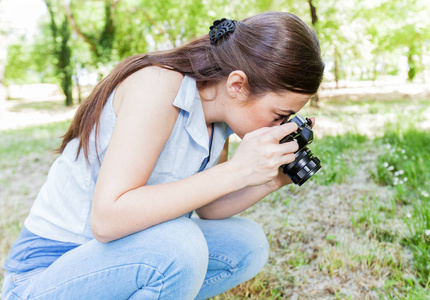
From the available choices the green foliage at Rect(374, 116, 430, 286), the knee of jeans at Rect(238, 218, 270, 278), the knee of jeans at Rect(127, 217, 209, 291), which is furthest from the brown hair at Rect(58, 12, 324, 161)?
the green foliage at Rect(374, 116, 430, 286)

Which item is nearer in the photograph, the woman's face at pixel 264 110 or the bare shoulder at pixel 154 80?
the bare shoulder at pixel 154 80

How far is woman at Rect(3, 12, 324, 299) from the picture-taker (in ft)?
3.39

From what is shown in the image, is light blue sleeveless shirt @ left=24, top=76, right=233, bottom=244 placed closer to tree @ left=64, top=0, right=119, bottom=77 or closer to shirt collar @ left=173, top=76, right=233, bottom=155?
shirt collar @ left=173, top=76, right=233, bottom=155

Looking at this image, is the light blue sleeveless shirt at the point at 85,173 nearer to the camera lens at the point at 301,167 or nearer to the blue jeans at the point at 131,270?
the blue jeans at the point at 131,270

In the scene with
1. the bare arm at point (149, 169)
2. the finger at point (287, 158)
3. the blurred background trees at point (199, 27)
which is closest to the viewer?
the bare arm at point (149, 169)

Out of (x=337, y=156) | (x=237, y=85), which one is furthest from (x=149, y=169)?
(x=337, y=156)

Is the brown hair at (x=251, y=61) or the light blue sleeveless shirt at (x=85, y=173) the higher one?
the brown hair at (x=251, y=61)

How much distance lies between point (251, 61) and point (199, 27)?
8516 millimetres

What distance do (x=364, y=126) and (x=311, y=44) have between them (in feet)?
11.4

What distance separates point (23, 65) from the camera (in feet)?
72.1

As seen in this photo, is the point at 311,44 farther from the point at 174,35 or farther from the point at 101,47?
the point at 101,47

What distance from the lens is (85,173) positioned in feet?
3.94

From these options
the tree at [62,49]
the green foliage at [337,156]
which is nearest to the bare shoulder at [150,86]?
the green foliage at [337,156]

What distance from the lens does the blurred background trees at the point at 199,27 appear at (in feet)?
A: 17.9
